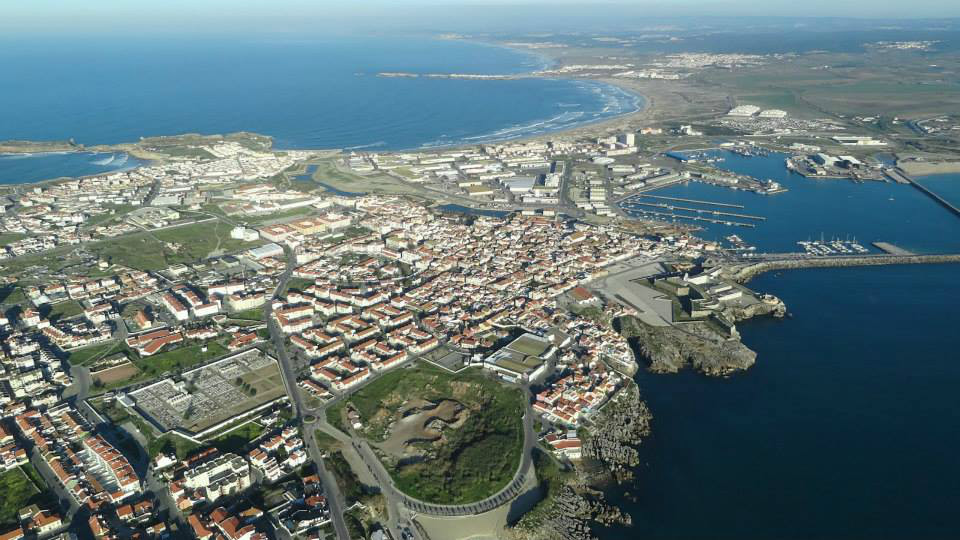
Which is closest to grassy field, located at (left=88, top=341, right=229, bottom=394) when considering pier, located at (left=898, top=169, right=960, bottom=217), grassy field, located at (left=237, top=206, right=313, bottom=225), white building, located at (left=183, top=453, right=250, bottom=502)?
white building, located at (left=183, top=453, right=250, bottom=502)

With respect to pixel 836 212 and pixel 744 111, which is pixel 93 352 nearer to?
pixel 836 212

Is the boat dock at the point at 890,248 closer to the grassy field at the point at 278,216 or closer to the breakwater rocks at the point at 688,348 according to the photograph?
the breakwater rocks at the point at 688,348

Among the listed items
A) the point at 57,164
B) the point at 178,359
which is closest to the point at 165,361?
the point at 178,359

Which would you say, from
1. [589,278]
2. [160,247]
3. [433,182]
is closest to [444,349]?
[589,278]

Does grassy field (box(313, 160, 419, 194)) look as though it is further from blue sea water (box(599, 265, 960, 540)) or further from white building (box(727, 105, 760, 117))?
white building (box(727, 105, 760, 117))

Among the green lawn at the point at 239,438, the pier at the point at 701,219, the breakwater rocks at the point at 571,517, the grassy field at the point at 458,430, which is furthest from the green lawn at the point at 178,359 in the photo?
the pier at the point at 701,219

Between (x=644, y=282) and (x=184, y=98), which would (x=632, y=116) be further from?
(x=184, y=98)
